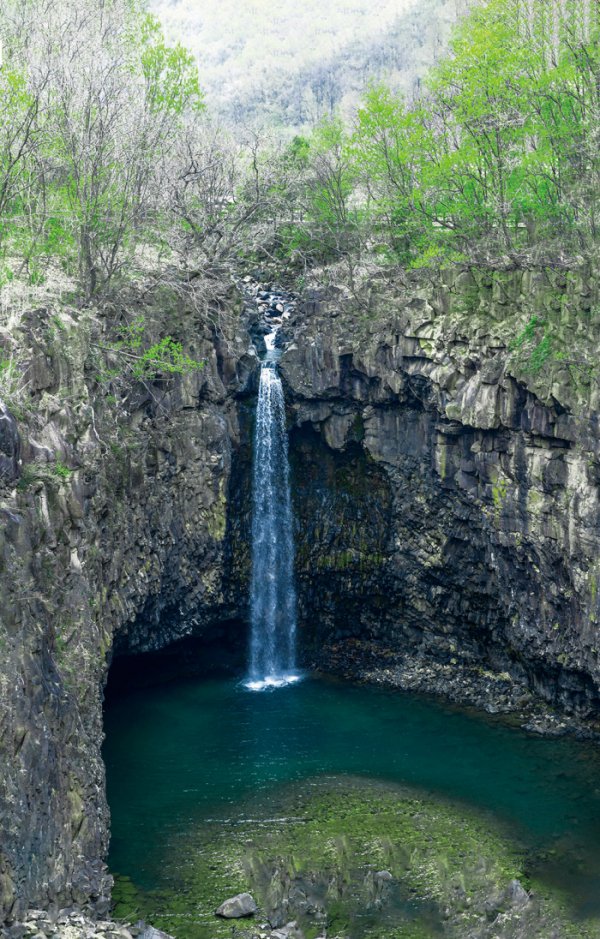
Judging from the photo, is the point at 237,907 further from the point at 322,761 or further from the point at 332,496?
the point at 332,496

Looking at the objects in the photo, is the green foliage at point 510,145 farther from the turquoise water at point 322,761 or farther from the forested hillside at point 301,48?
the forested hillside at point 301,48

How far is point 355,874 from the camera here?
55.6 ft

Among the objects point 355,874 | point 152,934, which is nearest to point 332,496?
point 355,874

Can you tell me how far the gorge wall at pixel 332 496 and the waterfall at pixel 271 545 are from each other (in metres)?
0.50

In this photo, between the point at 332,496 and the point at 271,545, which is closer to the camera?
the point at 271,545

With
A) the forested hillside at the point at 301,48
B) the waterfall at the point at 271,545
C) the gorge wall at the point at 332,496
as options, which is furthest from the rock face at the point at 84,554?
the forested hillside at the point at 301,48

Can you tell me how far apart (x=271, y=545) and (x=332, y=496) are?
2.96 meters

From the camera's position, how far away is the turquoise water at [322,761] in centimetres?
1836

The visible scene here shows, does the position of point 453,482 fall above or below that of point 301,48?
below

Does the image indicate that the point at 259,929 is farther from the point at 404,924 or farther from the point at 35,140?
the point at 35,140

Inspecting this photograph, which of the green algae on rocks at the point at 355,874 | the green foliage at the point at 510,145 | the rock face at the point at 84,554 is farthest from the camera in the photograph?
the green foliage at the point at 510,145

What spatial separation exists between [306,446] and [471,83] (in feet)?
43.9

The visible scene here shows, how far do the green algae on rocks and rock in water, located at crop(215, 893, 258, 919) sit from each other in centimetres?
19

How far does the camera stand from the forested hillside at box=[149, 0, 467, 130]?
8125 cm
